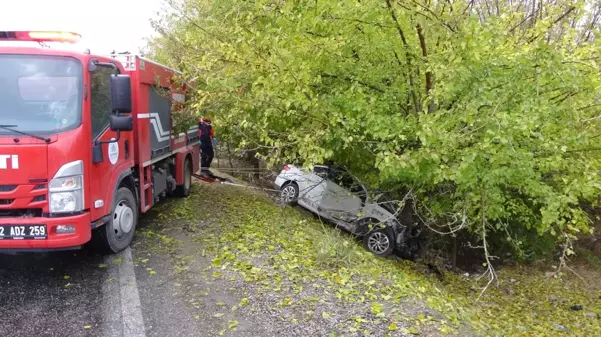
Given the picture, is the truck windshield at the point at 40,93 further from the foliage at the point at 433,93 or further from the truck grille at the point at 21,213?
the foliage at the point at 433,93

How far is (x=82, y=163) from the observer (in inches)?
167

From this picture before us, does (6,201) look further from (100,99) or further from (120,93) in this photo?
(120,93)

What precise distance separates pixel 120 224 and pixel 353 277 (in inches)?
116

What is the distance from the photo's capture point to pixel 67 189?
4148 millimetres

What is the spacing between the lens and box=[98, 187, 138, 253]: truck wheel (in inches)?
201

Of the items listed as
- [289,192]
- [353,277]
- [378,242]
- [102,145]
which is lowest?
[378,242]

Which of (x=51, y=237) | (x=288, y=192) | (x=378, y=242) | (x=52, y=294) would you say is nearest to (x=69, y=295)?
(x=52, y=294)

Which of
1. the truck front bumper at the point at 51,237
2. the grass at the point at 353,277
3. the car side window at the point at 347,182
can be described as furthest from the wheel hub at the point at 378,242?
the truck front bumper at the point at 51,237

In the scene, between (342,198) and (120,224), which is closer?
(120,224)

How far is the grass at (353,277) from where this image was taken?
4.65 meters

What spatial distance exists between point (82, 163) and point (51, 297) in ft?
4.48

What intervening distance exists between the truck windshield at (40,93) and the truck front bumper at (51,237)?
2.80 ft

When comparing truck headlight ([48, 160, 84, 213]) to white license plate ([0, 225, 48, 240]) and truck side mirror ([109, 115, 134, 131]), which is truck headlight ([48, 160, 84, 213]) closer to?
white license plate ([0, 225, 48, 240])

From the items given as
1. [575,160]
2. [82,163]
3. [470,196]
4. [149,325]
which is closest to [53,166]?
[82,163]
